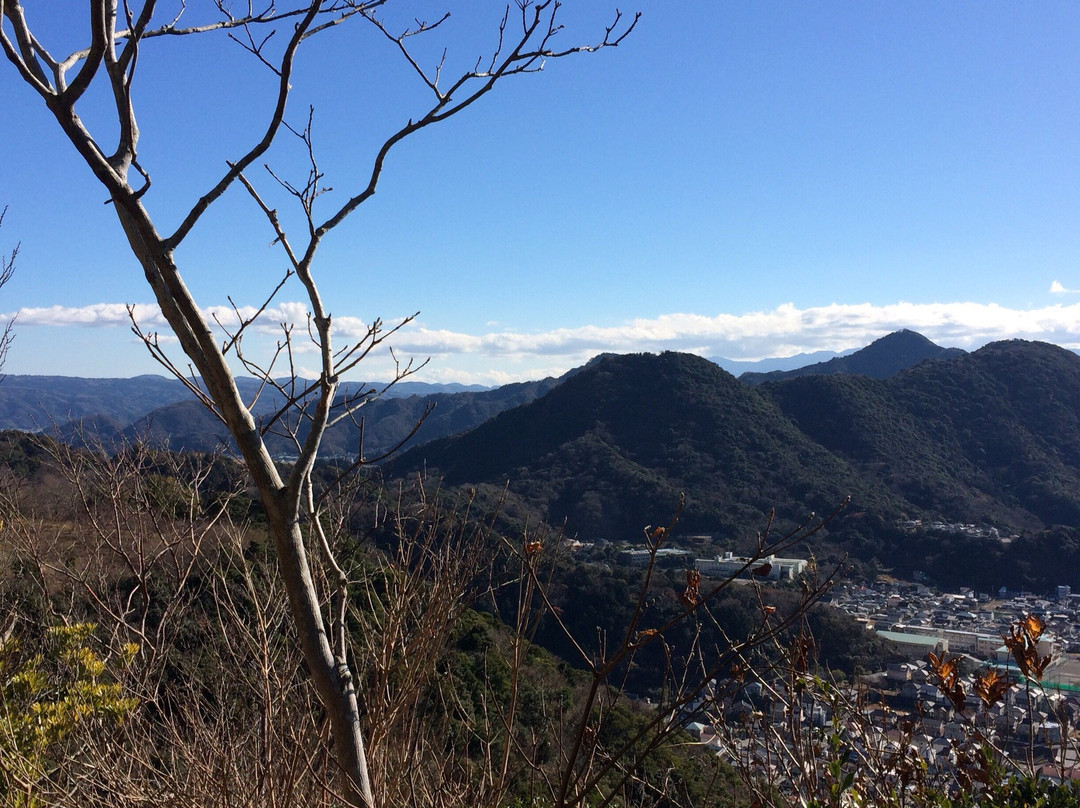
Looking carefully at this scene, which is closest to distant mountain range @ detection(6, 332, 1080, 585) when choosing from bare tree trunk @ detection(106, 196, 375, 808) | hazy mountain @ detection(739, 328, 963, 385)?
hazy mountain @ detection(739, 328, 963, 385)

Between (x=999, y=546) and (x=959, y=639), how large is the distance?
39.1 ft

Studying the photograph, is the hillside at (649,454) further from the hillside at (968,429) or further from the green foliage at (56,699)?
the green foliage at (56,699)

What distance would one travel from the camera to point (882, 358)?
1994 inches

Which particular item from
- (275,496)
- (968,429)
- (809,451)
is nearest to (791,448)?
(809,451)

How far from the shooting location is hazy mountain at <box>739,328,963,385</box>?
4938 centimetres

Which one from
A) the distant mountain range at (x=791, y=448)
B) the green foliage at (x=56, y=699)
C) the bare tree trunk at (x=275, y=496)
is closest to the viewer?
the bare tree trunk at (x=275, y=496)

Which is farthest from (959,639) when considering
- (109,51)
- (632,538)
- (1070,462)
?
(1070,462)

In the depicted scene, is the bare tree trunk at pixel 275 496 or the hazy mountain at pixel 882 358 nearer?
the bare tree trunk at pixel 275 496

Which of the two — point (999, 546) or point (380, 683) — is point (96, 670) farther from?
point (999, 546)

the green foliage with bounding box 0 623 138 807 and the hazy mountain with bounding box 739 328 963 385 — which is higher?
the hazy mountain with bounding box 739 328 963 385

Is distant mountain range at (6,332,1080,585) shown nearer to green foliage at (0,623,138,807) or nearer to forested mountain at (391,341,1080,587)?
forested mountain at (391,341,1080,587)

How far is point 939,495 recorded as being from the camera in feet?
93.7

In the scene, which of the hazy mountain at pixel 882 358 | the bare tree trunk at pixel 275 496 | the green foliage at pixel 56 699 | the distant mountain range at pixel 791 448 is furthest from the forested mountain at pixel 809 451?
the bare tree trunk at pixel 275 496

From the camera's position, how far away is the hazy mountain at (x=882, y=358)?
49375mm
